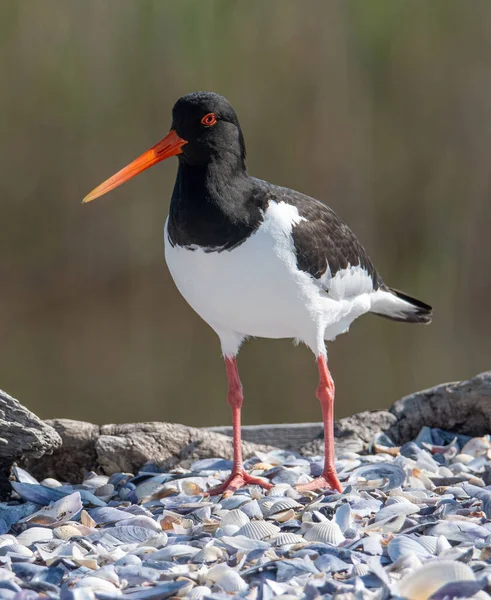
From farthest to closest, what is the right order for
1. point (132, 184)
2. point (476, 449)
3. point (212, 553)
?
point (132, 184)
point (476, 449)
point (212, 553)

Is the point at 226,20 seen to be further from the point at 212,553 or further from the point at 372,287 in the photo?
the point at 212,553

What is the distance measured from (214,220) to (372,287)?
3.04ft

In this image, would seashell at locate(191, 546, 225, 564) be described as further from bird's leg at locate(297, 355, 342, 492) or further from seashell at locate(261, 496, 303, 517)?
bird's leg at locate(297, 355, 342, 492)

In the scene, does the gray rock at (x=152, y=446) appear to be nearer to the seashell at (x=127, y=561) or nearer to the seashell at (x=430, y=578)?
the seashell at (x=127, y=561)

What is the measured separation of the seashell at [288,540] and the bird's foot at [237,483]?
58cm

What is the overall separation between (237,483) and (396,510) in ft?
2.04

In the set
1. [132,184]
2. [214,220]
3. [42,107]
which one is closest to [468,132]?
[132,184]

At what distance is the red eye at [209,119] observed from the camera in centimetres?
301

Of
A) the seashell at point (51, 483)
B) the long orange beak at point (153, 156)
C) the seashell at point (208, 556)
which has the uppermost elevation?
the long orange beak at point (153, 156)

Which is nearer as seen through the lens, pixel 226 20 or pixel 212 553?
pixel 212 553

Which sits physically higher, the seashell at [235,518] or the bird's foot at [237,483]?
the seashell at [235,518]

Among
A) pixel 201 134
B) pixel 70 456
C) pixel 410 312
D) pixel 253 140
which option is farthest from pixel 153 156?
pixel 253 140

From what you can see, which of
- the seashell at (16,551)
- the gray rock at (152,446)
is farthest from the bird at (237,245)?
the seashell at (16,551)

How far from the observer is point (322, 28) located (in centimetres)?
889
